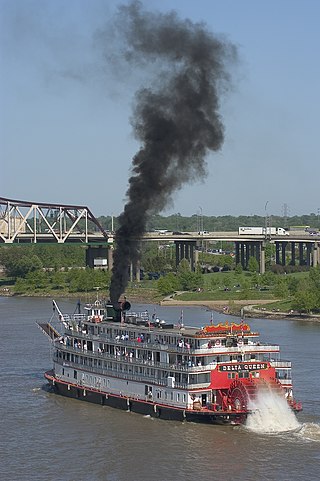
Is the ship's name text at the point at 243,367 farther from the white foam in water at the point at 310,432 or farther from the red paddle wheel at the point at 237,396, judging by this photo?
the white foam in water at the point at 310,432

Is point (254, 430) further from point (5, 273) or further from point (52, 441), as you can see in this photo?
point (5, 273)

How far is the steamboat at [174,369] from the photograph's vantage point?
39.8m

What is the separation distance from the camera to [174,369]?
134 ft

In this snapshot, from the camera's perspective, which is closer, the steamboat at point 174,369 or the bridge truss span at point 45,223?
the steamboat at point 174,369

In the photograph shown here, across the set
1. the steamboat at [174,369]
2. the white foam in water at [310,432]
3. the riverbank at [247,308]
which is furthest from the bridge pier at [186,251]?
the white foam in water at [310,432]

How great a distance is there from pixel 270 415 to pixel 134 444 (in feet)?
17.2

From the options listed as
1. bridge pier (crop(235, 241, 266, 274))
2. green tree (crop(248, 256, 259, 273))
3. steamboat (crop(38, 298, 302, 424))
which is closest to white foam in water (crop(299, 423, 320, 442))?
steamboat (crop(38, 298, 302, 424))

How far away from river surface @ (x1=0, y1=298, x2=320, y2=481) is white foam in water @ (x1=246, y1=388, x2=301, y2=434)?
0.32 ft

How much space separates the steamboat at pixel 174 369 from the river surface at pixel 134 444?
60cm

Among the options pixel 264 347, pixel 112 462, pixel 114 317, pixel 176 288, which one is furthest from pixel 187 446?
pixel 176 288

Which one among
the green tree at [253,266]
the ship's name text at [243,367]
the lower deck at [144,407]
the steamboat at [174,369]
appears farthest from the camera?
the green tree at [253,266]

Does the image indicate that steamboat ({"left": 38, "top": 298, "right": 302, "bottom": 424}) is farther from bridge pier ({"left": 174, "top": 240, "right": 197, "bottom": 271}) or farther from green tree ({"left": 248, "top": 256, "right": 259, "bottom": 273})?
bridge pier ({"left": 174, "top": 240, "right": 197, "bottom": 271})

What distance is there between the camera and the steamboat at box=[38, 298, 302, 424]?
3984 cm

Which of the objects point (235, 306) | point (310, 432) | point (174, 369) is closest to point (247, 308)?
point (235, 306)
